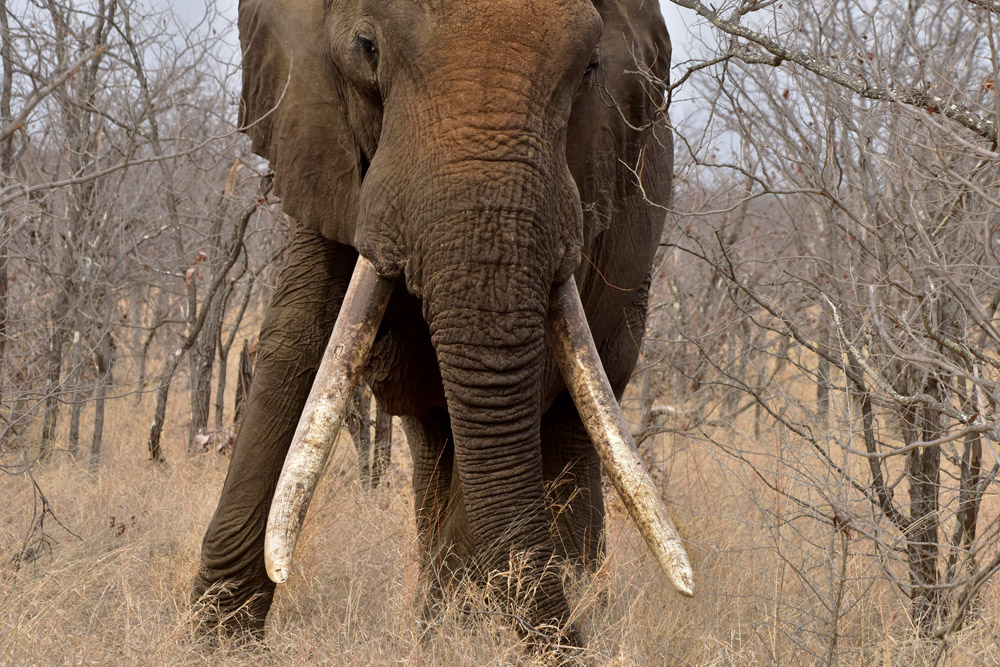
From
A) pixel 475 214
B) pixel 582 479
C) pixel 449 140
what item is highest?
pixel 449 140

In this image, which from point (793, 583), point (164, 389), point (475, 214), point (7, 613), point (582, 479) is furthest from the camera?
point (164, 389)

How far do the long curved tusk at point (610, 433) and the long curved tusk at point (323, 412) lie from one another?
0.61m

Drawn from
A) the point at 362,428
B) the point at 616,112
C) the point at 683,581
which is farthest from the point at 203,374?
the point at 683,581

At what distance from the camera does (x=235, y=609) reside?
426cm

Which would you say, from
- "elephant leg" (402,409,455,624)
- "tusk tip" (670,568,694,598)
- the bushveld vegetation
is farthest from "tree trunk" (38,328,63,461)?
"tusk tip" (670,568,694,598)

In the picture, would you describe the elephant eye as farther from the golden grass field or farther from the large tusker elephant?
the golden grass field

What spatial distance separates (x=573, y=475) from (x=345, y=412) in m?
2.06

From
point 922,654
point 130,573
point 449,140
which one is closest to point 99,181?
point 130,573

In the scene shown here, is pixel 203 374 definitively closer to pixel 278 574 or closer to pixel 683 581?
pixel 278 574

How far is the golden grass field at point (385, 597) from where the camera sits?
3.72m

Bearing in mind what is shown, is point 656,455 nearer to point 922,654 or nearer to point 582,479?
point 582,479

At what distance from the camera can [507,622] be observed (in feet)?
12.5

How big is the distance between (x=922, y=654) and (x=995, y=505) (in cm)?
344

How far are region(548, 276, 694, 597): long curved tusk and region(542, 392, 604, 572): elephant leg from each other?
1605 mm
